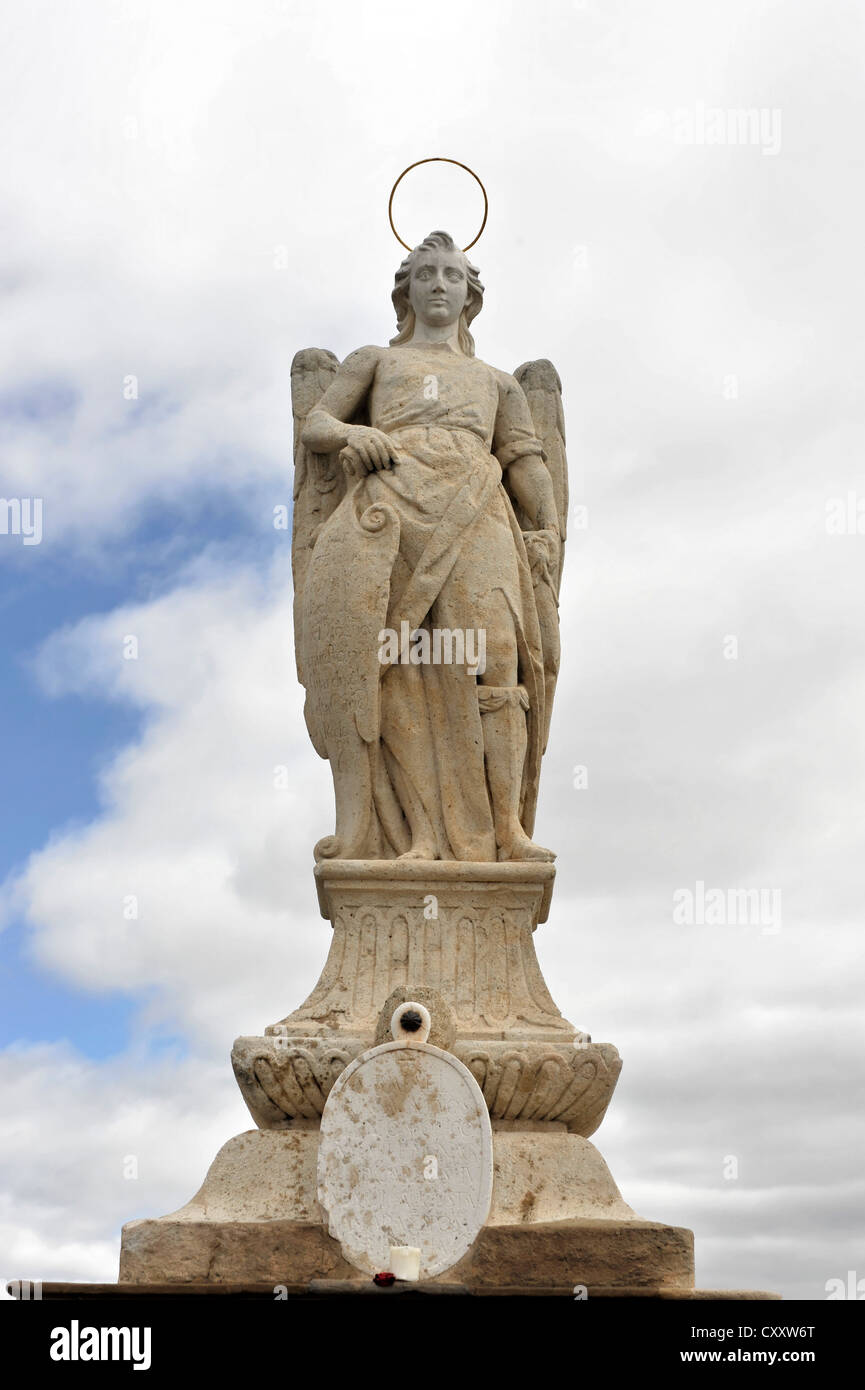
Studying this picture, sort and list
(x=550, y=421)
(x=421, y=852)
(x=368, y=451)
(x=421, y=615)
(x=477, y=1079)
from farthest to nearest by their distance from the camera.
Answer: (x=550, y=421), (x=368, y=451), (x=421, y=615), (x=421, y=852), (x=477, y=1079)

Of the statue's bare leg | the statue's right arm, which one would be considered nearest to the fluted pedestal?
the statue's bare leg

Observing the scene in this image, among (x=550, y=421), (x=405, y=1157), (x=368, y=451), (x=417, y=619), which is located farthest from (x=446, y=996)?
(x=550, y=421)

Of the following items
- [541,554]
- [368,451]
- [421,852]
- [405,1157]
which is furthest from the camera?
[541,554]

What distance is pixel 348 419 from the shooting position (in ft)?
38.2

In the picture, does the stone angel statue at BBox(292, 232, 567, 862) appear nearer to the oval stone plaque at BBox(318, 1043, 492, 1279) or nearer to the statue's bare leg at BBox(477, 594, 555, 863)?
the statue's bare leg at BBox(477, 594, 555, 863)

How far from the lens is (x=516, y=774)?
35.8 ft

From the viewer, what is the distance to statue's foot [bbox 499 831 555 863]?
10.6 m

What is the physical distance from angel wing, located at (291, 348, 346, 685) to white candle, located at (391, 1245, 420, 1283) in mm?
4086

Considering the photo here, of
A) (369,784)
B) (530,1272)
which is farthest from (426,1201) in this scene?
(369,784)

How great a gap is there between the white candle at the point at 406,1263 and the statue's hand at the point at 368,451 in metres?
4.86

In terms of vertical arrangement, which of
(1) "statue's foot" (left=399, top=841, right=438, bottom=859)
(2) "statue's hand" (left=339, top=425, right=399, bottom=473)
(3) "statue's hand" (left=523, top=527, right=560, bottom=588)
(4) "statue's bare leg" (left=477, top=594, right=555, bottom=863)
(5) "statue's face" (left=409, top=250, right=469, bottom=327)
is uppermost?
(5) "statue's face" (left=409, top=250, right=469, bottom=327)

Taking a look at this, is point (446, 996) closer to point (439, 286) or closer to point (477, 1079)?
point (477, 1079)

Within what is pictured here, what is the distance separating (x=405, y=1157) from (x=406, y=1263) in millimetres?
621

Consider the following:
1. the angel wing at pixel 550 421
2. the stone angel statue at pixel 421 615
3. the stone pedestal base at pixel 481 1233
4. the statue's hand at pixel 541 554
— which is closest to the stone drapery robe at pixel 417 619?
the stone angel statue at pixel 421 615
